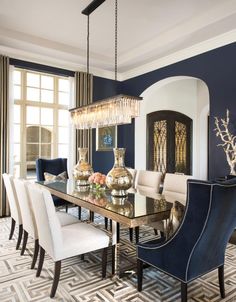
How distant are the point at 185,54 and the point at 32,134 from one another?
11.4ft

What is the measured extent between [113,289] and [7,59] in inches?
169

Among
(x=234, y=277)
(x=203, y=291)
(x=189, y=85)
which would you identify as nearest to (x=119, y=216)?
(x=203, y=291)

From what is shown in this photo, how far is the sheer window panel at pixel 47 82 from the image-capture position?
5.30m

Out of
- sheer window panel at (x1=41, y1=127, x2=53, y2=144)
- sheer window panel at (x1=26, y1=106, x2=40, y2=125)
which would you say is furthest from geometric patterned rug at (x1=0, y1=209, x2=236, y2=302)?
sheer window panel at (x1=26, y1=106, x2=40, y2=125)

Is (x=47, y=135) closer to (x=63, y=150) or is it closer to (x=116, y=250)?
(x=63, y=150)

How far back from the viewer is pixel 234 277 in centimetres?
252

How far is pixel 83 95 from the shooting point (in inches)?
214

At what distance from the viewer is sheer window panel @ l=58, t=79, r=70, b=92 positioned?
18.1ft

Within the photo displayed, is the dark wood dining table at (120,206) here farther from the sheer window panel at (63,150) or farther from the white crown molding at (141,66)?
the white crown molding at (141,66)

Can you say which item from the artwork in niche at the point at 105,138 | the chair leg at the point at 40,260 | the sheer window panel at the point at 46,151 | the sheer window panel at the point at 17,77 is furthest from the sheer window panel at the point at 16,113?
the chair leg at the point at 40,260

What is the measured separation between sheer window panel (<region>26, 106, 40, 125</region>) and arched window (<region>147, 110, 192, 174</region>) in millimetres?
2737

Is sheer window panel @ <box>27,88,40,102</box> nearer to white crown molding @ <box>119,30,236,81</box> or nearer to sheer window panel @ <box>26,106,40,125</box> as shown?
sheer window panel @ <box>26,106,40,125</box>

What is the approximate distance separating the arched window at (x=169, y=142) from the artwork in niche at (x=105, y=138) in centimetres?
94

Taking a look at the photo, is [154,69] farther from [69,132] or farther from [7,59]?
[7,59]
